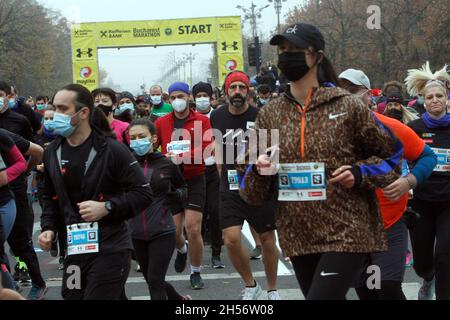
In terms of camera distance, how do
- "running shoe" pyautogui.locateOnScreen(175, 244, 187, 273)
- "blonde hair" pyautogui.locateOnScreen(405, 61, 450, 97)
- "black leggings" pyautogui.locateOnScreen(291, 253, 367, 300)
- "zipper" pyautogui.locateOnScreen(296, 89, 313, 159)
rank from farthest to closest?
"running shoe" pyautogui.locateOnScreen(175, 244, 187, 273) → "blonde hair" pyautogui.locateOnScreen(405, 61, 450, 97) → "zipper" pyautogui.locateOnScreen(296, 89, 313, 159) → "black leggings" pyautogui.locateOnScreen(291, 253, 367, 300)

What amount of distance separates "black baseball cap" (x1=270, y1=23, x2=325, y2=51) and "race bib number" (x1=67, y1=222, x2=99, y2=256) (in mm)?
1537

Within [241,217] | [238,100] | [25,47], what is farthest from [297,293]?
[25,47]

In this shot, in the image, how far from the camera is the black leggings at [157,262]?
582 cm

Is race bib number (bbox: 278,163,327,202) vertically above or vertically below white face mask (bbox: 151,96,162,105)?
below

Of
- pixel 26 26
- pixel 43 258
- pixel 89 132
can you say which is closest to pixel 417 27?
pixel 26 26

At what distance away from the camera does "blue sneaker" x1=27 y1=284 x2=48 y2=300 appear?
273 inches

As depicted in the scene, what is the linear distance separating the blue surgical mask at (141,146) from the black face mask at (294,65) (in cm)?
250

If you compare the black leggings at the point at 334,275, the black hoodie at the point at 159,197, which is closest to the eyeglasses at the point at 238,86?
the black hoodie at the point at 159,197

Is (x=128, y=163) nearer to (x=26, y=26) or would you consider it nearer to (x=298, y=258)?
(x=298, y=258)

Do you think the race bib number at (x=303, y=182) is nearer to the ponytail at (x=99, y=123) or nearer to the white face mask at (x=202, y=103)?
the ponytail at (x=99, y=123)

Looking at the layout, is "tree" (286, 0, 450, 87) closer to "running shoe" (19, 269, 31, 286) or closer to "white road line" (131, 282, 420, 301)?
"white road line" (131, 282, 420, 301)

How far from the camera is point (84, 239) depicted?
4.36 metres

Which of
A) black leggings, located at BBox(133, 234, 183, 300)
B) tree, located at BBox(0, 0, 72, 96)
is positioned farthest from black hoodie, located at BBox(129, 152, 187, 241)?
tree, located at BBox(0, 0, 72, 96)

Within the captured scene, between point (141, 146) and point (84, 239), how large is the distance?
1.96 m
